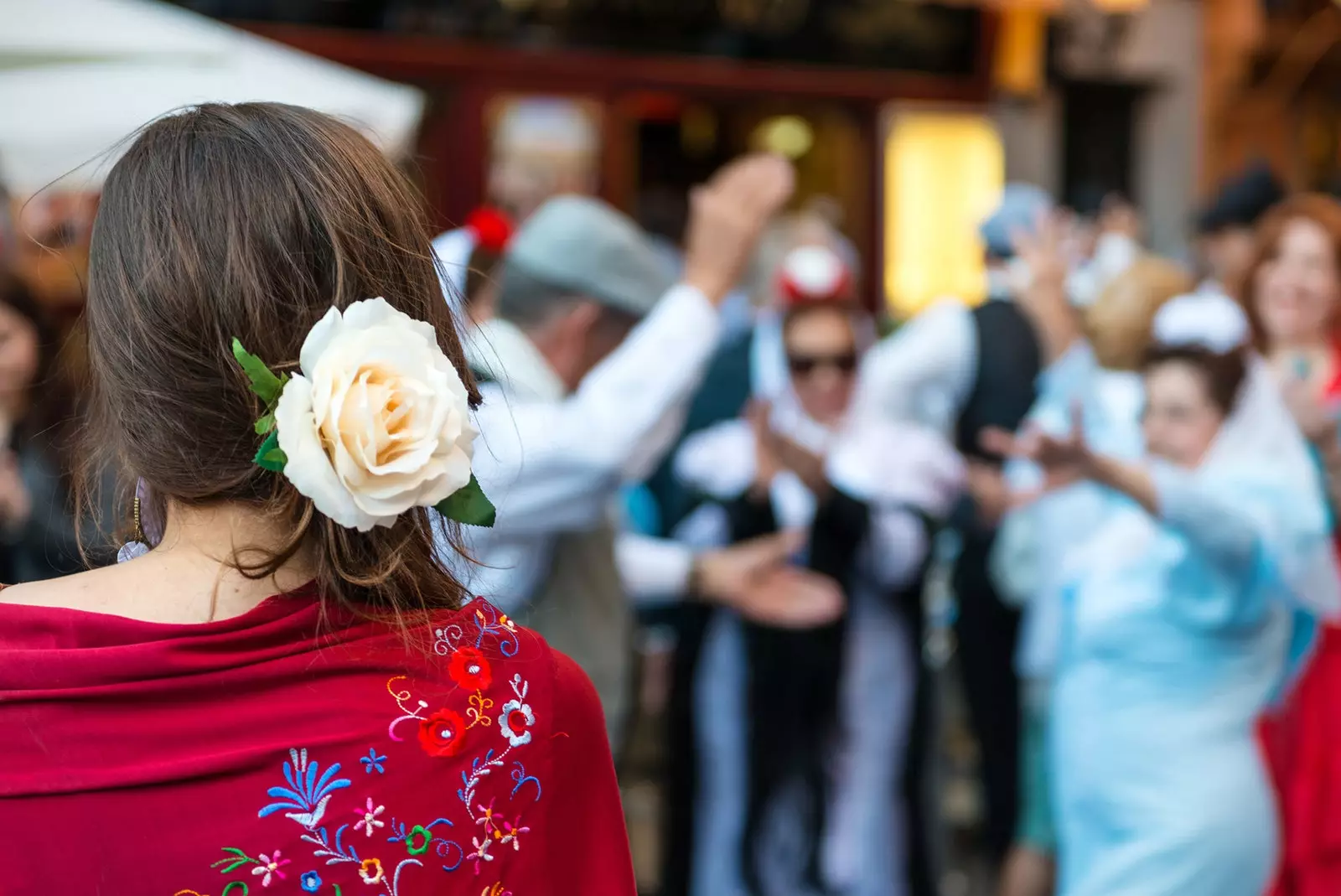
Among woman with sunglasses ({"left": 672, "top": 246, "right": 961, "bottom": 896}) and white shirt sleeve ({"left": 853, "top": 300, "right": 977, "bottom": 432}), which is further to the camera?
white shirt sleeve ({"left": 853, "top": 300, "right": 977, "bottom": 432})

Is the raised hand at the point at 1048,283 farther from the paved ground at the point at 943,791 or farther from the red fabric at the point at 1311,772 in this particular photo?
the paved ground at the point at 943,791

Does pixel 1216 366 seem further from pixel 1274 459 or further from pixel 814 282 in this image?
pixel 814 282

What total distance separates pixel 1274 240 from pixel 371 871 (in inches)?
161

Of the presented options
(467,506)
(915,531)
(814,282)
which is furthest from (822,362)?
(467,506)

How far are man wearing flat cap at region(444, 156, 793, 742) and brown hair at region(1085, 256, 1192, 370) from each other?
1.98 metres

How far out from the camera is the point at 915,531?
425cm

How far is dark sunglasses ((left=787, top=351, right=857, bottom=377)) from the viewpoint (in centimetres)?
433

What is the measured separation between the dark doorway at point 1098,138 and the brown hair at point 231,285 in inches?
393

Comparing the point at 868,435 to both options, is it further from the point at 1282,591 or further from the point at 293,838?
the point at 293,838

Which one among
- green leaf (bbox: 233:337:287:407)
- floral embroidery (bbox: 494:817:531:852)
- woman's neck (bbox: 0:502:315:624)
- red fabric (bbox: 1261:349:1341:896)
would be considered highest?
green leaf (bbox: 233:337:287:407)

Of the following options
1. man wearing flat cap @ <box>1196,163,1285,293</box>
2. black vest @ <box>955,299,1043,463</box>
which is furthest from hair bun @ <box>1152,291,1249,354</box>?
man wearing flat cap @ <box>1196,163,1285,293</box>

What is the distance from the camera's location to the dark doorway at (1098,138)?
1095 cm

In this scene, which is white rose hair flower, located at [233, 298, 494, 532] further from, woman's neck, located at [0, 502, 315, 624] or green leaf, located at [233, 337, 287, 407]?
woman's neck, located at [0, 502, 315, 624]

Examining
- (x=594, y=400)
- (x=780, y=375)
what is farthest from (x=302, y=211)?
(x=780, y=375)
